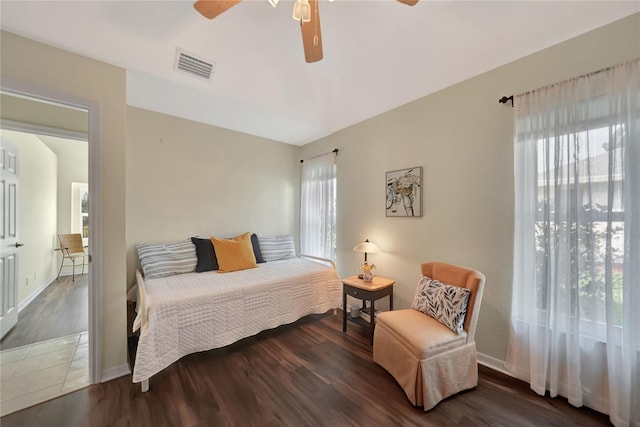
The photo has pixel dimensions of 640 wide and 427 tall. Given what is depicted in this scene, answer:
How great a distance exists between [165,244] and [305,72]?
2.57m

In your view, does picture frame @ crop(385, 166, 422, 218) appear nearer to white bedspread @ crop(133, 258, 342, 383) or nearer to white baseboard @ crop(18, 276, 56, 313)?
Answer: white bedspread @ crop(133, 258, 342, 383)

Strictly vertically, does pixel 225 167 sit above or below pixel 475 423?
above

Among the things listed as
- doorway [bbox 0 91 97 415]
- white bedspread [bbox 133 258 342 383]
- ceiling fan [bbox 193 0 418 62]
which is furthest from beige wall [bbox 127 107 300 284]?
ceiling fan [bbox 193 0 418 62]

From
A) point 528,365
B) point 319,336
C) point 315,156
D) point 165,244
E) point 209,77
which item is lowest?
point 319,336

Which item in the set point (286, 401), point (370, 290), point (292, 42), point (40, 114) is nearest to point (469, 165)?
point (370, 290)

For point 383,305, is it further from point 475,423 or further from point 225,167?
point 225,167

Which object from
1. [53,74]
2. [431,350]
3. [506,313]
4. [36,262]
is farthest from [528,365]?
[36,262]

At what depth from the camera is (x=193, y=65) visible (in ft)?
7.14

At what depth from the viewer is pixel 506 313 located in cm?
199

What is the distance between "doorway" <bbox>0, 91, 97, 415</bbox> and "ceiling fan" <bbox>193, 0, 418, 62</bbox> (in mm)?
1353

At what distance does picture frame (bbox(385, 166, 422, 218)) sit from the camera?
2.58 meters

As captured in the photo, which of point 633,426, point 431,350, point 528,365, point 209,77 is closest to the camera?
point 633,426

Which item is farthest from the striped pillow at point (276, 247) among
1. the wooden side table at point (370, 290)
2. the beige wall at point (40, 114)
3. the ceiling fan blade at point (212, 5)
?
the ceiling fan blade at point (212, 5)

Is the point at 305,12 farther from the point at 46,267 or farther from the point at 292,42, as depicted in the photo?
the point at 46,267
